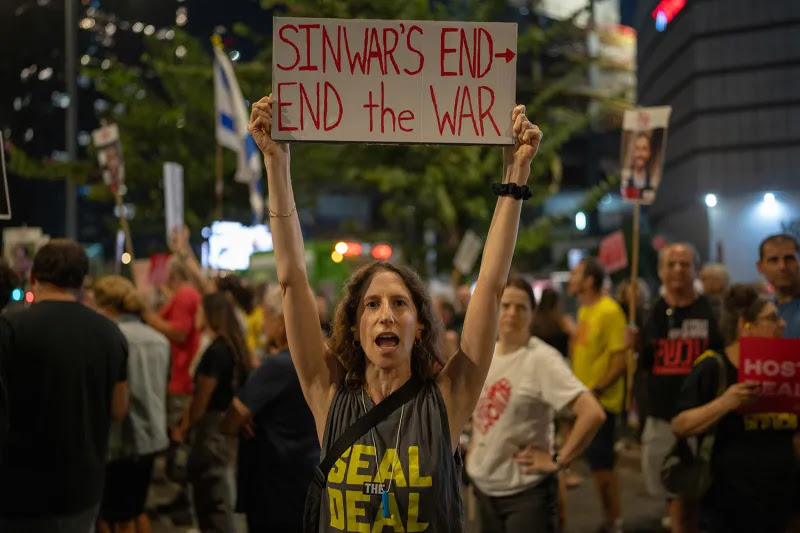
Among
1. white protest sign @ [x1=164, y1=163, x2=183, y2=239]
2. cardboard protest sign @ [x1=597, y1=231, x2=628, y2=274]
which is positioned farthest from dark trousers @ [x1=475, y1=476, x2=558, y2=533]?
white protest sign @ [x1=164, y1=163, x2=183, y2=239]

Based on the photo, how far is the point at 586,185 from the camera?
240 feet

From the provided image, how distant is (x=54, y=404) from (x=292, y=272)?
→ 1.99 metres

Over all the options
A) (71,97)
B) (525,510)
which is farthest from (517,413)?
(71,97)

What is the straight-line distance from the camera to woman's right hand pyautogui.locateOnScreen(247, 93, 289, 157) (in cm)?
338

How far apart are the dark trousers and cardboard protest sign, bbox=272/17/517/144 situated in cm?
248

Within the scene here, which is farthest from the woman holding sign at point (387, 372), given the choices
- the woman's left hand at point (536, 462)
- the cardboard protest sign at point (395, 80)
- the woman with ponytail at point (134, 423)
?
the woman with ponytail at point (134, 423)

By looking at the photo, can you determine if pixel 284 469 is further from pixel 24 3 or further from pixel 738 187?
pixel 738 187

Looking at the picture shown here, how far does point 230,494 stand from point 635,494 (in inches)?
195

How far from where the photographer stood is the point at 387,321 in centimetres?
328

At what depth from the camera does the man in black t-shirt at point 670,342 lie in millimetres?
7367

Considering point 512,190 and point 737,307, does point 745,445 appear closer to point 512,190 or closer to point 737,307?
point 737,307

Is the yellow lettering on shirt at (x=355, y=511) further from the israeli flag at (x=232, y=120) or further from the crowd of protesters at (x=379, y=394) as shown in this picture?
the israeli flag at (x=232, y=120)

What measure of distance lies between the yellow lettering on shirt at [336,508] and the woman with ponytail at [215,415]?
3.75 m

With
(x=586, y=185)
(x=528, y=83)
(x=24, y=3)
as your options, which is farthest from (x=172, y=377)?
(x=586, y=185)
